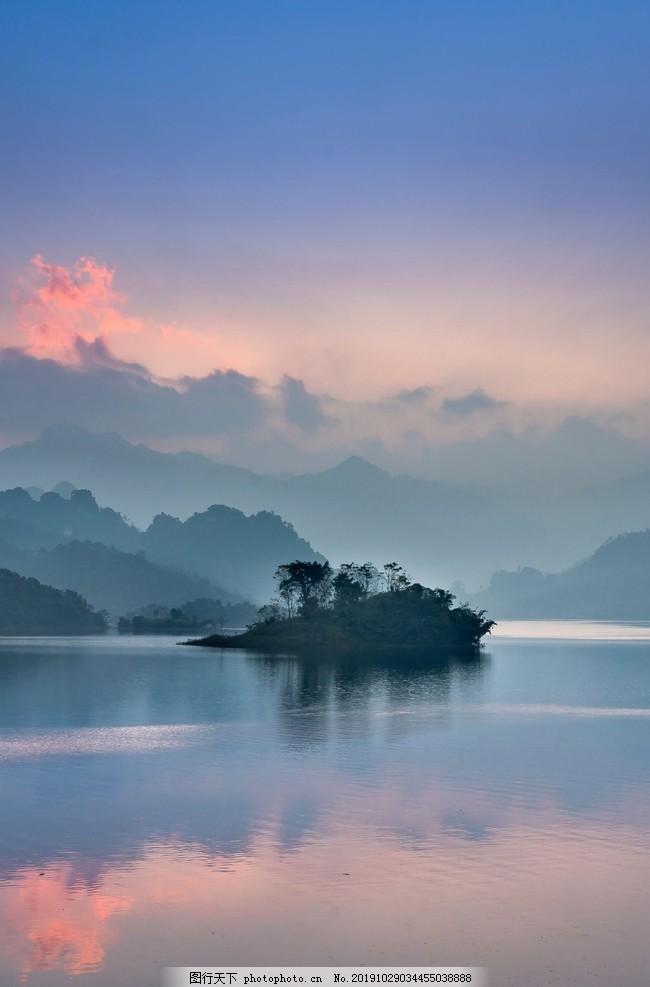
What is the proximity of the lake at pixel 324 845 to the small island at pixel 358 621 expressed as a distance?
102 m

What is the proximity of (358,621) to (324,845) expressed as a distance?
136778 mm

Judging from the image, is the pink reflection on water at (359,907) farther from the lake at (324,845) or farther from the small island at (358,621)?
the small island at (358,621)

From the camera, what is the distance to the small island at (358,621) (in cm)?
16112

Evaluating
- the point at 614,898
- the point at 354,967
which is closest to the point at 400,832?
the point at 614,898

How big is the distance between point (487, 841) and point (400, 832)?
239 cm

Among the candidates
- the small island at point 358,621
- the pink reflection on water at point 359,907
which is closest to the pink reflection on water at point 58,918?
the pink reflection on water at point 359,907

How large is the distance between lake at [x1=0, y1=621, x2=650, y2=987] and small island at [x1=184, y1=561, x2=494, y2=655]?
102 m

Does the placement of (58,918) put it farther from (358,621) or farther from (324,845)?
(358,621)

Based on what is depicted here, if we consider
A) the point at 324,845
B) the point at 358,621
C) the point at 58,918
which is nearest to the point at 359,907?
the point at 324,845

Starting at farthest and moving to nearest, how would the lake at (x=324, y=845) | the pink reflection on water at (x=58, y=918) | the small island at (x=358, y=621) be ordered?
the small island at (x=358, y=621), the lake at (x=324, y=845), the pink reflection on water at (x=58, y=918)

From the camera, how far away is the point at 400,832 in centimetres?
2764

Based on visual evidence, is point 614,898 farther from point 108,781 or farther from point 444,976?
point 108,781

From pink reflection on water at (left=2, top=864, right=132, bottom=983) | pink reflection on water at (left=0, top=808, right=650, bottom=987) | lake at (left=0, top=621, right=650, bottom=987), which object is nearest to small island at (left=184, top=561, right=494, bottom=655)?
lake at (left=0, top=621, right=650, bottom=987)

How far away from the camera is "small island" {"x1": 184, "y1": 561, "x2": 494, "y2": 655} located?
6344 inches
